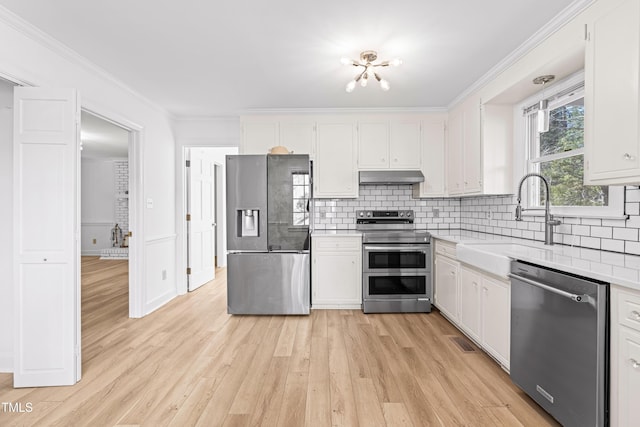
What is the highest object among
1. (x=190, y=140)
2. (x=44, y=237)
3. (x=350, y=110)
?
(x=350, y=110)

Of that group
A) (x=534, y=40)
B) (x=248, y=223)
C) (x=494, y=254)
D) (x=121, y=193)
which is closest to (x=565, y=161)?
(x=534, y=40)

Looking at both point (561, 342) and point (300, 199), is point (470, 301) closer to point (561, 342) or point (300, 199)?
point (561, 342)

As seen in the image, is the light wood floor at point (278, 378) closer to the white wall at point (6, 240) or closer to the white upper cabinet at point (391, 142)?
the white wall at point (6, 240)

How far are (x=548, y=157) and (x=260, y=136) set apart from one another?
3118 mm

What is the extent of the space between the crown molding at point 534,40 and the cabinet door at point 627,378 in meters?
1.90

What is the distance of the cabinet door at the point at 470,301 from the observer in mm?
2852

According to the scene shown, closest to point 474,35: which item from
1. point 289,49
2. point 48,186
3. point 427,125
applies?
point 289,49

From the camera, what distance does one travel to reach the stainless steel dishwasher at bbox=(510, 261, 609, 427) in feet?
5.15

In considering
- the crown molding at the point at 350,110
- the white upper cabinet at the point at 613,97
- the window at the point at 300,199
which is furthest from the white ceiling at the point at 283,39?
the window at the point at 300,199

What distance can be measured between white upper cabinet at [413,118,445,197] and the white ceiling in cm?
65

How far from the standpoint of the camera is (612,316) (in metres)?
1.54

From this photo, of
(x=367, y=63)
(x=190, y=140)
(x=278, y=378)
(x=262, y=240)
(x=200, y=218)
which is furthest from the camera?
(x=200, y=218)

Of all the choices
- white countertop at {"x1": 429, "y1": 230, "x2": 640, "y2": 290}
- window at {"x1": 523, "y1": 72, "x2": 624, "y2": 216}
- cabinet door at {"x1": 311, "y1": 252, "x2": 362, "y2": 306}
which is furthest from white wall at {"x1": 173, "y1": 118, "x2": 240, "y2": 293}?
white countertop at {"x1": 429, "y1": 230, "x2": 640, "y2": 290}

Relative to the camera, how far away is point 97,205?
8.75 m
